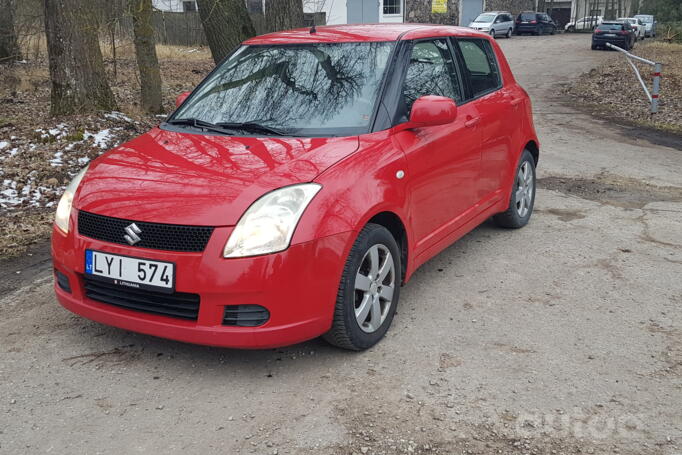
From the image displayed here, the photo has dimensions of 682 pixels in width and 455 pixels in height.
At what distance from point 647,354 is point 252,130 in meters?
2.60

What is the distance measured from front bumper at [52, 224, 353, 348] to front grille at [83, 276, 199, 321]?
32 millimetres

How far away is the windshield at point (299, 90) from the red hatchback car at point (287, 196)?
11 millimetres

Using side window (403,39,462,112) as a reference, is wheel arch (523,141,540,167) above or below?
below

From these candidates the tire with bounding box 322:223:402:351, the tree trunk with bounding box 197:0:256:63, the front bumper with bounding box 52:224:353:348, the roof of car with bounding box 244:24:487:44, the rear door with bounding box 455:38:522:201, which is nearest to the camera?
the front bumper with bounding box 52:224:353:348

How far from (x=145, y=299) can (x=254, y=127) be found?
1312 mm

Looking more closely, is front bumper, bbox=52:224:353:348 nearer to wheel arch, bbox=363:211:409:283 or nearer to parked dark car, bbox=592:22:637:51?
wheel arch, bbox=363:211:409:283

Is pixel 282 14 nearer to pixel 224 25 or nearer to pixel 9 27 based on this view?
pixel 224 25

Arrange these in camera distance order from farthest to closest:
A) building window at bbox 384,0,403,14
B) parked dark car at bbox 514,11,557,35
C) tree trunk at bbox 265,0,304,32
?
parked dark car at bbox 514,11,557,35
building window at bbox 384,0,403,14
tree trunk at bbox 265,0,304,32

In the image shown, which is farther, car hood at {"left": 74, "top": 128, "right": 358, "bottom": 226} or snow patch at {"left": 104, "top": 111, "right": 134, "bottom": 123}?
snow patch at {"left": 104, "top": 111, "right": 134, "bottom": 123}

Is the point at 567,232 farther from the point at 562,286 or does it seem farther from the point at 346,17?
the point at 346,17

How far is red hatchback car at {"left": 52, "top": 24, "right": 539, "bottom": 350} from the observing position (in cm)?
338

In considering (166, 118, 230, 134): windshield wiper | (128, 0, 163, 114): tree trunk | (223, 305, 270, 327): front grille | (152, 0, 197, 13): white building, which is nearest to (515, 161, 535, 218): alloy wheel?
(166, 118, 230, 134): windshield wiper

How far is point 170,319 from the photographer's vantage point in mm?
3479

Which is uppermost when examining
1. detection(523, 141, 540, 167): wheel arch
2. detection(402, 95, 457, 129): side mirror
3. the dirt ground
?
detection(402, 95, 457, 129): side mirror
